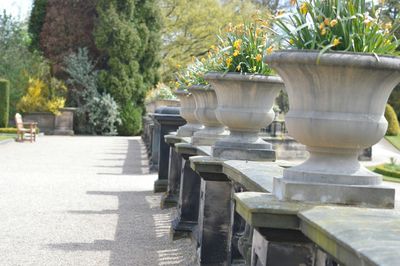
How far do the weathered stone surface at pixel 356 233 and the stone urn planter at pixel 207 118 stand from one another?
4.53 meters

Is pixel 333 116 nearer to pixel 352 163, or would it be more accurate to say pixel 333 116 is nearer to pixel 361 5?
pixel 352 163

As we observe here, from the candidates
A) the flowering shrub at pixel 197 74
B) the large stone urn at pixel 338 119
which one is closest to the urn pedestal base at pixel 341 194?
the large stone urn at pixel 338 119

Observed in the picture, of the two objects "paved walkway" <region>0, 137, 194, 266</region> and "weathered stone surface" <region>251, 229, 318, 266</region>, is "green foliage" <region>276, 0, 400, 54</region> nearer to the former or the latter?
"weathered stone surface" <region>251, 229, 318, 266</region>

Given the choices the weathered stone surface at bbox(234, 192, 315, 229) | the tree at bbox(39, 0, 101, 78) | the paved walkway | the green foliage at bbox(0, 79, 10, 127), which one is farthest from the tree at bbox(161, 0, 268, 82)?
the weathered stone surface at bbox(234, 192, 315, 229)

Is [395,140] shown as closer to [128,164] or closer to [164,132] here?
[128,164]

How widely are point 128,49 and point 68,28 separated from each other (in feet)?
10.2

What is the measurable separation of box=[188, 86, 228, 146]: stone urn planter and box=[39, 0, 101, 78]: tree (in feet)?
85.9

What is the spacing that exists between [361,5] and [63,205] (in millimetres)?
7054

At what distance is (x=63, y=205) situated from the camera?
1002cm

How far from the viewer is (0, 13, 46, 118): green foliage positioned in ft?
109

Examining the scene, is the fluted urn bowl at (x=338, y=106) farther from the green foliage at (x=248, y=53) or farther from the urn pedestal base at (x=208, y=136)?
the urn pedestal base at (x=208, y=136)

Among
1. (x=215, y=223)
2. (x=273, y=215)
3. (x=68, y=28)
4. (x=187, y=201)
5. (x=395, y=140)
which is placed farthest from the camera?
(x=395, y=140)

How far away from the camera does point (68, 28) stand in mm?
33750

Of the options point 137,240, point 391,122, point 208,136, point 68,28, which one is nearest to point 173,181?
point 208,136
